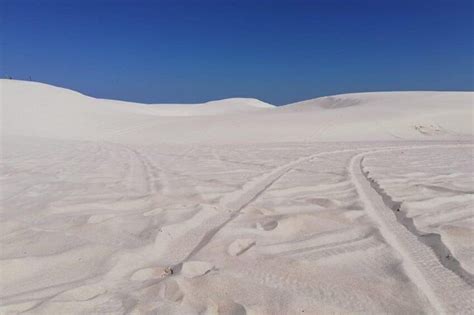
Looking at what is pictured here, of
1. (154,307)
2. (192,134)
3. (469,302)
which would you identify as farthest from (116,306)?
(192,134)

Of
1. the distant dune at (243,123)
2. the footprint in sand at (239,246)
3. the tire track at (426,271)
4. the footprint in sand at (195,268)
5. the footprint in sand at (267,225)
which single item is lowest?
the tire track at (426,271)

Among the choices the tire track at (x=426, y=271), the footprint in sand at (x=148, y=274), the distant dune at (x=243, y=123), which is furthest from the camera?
the distant dune at (x=243, y=123)

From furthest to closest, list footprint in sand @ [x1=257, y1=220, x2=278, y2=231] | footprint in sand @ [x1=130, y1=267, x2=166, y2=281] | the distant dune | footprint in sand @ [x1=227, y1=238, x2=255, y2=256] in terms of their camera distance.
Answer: the distant dune < footprint in sand @ [x1=257, y1=220, x2=278, y2=231] < footprint in sand @ [x1=227, y1=238, x2=255, y2=256] < footprint in sand @ [x1=130, y1=267, x2=166, y2=281]

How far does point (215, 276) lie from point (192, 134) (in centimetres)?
1393

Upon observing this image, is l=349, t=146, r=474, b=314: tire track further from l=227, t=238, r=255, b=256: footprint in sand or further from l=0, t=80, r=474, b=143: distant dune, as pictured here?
l=0, t=80, r=474, b=143: distant dune

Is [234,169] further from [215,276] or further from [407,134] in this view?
[407,134]

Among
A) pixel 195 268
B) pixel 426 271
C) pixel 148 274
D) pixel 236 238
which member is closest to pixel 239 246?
pixel 236 238

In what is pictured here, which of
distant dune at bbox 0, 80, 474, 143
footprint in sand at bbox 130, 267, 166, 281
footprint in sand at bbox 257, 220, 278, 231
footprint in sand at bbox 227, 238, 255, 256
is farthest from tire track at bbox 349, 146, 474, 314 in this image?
distant dune at bbox 0, 80, 474, 143

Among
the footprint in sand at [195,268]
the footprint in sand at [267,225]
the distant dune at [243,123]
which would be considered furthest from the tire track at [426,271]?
the distant dune at [243,123]

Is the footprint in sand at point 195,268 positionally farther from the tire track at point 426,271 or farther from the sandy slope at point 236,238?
the tire track at point 426,271

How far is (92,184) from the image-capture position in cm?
556

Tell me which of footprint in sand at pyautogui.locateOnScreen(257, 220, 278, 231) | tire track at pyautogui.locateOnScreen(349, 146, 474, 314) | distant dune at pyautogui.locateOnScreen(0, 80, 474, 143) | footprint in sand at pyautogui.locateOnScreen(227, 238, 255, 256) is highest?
distant dune at pyautogui.locateOnScreen(0, 80, 474, 143)

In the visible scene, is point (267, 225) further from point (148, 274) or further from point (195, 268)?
point (148, 274)

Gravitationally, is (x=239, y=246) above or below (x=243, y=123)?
below
